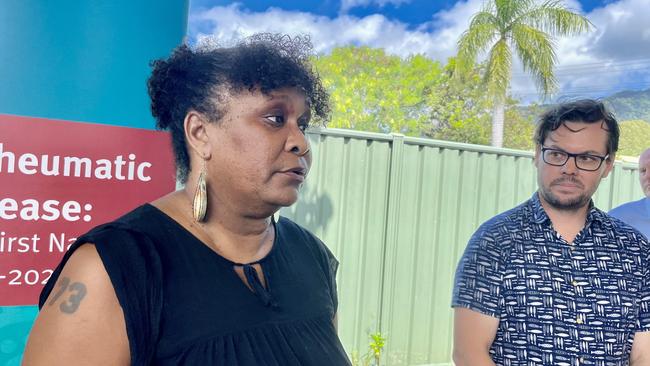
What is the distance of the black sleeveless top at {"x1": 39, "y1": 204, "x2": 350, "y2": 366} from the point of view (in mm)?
1221

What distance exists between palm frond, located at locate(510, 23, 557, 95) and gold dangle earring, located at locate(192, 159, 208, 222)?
17335 mm

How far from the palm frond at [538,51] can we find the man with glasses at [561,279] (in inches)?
624

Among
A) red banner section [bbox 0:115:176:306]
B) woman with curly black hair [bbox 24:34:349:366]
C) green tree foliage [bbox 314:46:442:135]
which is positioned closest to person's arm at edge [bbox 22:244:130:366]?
woman with curly black hair [bbox 24:34:349:366]

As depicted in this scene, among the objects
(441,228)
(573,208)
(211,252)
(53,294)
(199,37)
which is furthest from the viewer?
(441,228)

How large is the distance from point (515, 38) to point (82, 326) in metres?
17.9

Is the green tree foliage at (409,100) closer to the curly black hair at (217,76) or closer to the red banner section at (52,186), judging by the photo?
the red banner section at (52,186)

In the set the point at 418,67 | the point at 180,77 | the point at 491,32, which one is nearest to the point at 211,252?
the point at 180,77

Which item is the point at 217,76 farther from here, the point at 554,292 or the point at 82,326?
the point at 554,292

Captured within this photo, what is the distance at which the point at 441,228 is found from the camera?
5.60 meters

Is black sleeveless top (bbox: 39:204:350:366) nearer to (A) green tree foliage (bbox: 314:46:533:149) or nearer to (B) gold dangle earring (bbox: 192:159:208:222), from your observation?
(B) gold dangle earring (bbox: 192:159:208:222)

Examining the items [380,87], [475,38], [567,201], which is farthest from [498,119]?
[567,201]

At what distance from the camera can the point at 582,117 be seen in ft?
8.47

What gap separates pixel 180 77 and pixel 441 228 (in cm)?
435

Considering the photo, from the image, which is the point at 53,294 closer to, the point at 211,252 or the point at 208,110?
the point at 211,252
